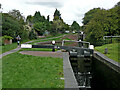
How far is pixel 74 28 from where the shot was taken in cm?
9012

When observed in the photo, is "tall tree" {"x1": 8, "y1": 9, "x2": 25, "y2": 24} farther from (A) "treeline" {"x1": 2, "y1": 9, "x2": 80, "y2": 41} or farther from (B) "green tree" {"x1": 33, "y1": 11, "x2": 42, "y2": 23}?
(B) "green tree" {"x1": 33, "y1": 11, "x2": 42, "y2": 23}

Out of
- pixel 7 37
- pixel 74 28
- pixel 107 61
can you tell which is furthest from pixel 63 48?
pixel 74 28

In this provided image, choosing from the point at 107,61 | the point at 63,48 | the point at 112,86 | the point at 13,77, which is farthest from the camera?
the point at 63,48

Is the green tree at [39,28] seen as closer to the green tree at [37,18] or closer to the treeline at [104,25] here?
the green tree at [37,18]

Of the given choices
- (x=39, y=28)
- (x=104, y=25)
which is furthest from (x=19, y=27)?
(x=39, y=28)

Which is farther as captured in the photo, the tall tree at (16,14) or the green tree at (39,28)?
the green tree at (39,28)

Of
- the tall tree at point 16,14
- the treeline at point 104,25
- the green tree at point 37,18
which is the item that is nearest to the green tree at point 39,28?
the green tree at point 37,18

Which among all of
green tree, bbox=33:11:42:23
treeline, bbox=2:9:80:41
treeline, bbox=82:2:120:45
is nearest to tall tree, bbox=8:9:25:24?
treeline, bbox=2:9:80:41

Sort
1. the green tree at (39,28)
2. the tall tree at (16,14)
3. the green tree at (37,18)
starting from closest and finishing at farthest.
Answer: the tall tree at (16,14), the green tree at (39,28), the green tree at (37,18)

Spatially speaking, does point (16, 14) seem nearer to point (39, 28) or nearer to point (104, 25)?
point (39, 28)

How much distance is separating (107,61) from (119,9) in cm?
1902

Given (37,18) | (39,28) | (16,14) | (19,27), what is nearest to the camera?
(19,27)

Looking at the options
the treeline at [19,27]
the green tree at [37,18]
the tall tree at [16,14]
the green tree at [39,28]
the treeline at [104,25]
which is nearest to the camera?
the treeline at [19,27]

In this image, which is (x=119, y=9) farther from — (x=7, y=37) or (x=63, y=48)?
(x=7, y=37)
